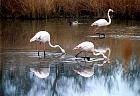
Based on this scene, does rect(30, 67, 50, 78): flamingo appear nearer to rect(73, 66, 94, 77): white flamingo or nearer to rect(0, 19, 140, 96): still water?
rect(0, 19, 140, 96): still water

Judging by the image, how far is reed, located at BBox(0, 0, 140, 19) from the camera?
21.0m

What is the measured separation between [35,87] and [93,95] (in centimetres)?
105

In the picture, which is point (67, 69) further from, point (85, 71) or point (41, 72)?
point (41, 72)

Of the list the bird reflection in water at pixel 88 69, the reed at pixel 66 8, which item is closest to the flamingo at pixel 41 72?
the bird reflection in water at pixel 88 69

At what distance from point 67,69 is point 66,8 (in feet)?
42.8

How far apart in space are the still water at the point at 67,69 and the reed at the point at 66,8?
20.2 ft

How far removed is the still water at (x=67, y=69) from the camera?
25.9 ft

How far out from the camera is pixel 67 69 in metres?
9.47

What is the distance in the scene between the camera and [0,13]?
71.0ft

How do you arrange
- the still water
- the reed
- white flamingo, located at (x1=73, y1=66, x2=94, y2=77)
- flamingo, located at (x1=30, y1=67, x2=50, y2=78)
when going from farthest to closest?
the reed, white flamingo, located at (x1=73, y1=66, x2=94, y2=77), flamingo, located at (x1=30, y1=67, x2=50, y2=78), the still water

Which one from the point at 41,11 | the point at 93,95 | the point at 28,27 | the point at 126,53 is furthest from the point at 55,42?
the point at 41,11

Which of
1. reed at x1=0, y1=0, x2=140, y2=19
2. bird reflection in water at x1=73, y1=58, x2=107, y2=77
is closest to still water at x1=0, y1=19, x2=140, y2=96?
bird reflection in water at x1=73, y1=58, x2=107, y2=77

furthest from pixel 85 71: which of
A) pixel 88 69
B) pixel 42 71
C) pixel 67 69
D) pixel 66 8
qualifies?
pixel 66 8

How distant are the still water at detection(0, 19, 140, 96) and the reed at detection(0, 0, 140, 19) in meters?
6.16
